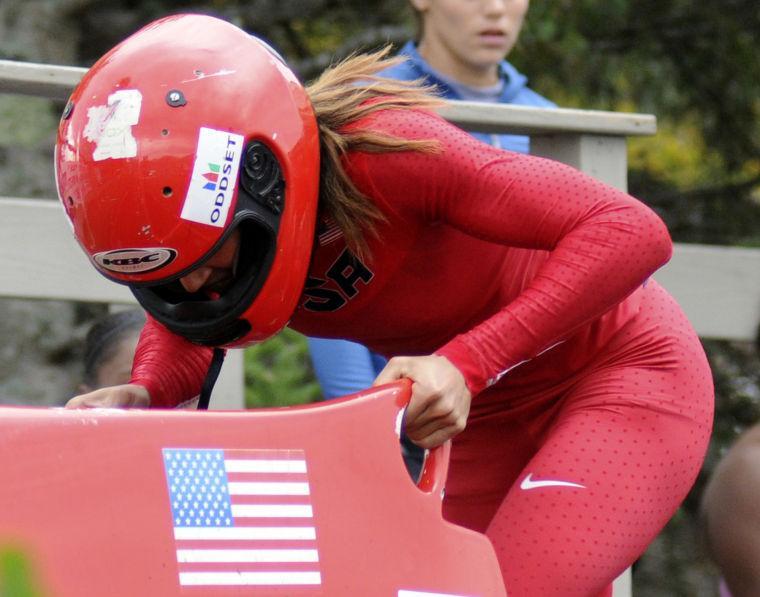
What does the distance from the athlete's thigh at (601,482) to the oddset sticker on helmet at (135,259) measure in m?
0.74

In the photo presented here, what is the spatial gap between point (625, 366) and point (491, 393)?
0.99ft

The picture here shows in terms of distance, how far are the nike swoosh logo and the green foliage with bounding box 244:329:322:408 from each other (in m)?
2.63

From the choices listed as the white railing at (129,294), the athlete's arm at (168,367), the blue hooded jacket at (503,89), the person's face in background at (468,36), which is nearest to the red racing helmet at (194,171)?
the athlete's arm at (168,367)

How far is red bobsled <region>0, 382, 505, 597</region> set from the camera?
6.37 ft

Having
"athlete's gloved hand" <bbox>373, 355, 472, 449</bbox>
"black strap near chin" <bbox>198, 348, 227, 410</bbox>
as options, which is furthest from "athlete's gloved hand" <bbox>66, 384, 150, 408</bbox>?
"athlete's gloved hand" <bbox>373, 355, 472, 449</bbox>

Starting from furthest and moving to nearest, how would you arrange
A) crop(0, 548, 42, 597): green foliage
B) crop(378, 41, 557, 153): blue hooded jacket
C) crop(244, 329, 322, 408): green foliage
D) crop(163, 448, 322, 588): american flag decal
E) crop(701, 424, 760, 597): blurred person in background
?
crop(244, 329, 322, 408): green foliage, crop(378, 41, 557, 153): blue hooded jacket, crop(701, 424, 760, 597): blurred person in background, crop(163, 448, 322, 588): american flag decal, crop(0, 548, 42, 597): green foliage

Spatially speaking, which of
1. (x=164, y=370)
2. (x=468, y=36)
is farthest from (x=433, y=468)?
(x=468, y=36)

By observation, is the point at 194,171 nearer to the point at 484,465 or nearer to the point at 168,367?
the point at 168,367

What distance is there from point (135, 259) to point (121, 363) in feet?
5.23

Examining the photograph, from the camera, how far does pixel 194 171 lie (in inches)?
89.1

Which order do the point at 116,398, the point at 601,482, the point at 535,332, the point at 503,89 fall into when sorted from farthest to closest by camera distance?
the point at 503,89, the point at 116,398, the point at 601,482, the point at 535,332

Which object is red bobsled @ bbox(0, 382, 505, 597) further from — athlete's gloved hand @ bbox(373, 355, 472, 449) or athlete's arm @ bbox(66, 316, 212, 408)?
athlete's arm @ bbox(66, 316, 212, 408)

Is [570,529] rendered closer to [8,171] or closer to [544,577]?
[544,577]

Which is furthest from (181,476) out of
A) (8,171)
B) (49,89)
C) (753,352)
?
(753,352)
